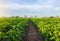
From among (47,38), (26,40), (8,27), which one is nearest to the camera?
(8,27)

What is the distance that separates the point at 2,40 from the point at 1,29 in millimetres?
2920

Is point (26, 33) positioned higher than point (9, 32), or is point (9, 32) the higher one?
point (9, 32)

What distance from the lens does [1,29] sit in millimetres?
11336

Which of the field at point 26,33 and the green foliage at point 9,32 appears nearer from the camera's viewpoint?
the green foliage at point 9,32

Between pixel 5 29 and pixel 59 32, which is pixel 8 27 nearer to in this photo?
pixel 5 29

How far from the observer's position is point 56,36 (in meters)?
11.2

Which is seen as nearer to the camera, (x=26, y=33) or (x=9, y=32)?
(x=9, y=32)

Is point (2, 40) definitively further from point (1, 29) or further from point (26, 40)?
point (26, 40)

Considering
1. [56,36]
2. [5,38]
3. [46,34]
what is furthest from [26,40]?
[5,38]

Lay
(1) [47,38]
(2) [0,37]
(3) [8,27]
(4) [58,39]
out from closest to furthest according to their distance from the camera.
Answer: (2) [0,37], (4) [58,39], (3) [8,27], (1) [47,38]

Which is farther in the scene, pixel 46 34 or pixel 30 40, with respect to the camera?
pixel 30 40

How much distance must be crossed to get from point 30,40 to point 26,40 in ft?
1.29

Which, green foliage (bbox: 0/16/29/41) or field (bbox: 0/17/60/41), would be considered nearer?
green foliage (bbox: 0/16/29/41)

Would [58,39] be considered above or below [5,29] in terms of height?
below
